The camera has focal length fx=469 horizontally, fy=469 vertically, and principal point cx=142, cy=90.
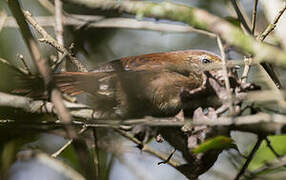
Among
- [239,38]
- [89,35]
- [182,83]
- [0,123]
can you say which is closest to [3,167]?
[0,123]

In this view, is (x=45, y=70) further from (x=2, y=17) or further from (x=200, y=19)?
(x=2, y=17)

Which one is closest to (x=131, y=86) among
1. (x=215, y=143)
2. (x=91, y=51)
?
(x=215, y=143)

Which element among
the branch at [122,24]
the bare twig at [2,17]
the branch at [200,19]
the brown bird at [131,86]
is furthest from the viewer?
the branch at [122,24]

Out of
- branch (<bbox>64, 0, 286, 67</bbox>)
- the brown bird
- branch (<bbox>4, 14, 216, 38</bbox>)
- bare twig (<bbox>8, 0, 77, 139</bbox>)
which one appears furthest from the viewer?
branch (<bbox>4, 14, 216, 38</bbox>)

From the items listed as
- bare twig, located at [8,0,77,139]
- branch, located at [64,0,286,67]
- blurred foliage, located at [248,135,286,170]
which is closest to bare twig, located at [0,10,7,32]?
branch, located at [64,0,286,67]

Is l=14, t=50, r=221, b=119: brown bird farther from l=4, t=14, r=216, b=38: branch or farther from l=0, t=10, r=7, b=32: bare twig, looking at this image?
l=0, t=10, r=7, b=32: bare twig

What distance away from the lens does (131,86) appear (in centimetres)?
371

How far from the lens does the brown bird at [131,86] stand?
352 cm

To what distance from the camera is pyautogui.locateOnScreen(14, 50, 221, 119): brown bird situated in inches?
139

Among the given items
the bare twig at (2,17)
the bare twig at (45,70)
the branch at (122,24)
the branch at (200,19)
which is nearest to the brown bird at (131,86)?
the branch at (122,24)

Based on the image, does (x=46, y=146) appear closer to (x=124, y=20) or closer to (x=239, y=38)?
(x=124, y=20)

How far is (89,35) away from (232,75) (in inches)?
114

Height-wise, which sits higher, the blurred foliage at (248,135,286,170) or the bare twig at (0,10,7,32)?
the bare twig at (0,10,7,32)

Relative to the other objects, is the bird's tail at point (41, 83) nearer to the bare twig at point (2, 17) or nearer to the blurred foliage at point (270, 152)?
the bare twig at point (2, 17)
